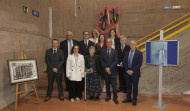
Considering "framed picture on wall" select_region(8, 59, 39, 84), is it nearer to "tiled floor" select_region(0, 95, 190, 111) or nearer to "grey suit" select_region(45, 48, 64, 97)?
"grey suit" select_region(45, 48, 64, 97)

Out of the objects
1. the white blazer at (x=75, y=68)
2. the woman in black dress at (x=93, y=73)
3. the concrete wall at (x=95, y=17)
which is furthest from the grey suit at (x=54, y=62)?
the concrete wall at (x=95, y=17)

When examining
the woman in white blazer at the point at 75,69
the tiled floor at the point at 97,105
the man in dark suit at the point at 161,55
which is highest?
the man in dark suit at the point at 161,55

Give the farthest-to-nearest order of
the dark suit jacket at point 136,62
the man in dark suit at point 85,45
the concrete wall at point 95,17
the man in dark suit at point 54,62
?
the concrete wall at point 95,17 → the man in dark suit at point 85,45 → the man in dark suit at point 54,62 → the dark suit jacket at point 136,62

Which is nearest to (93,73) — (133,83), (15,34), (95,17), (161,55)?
(133,83)

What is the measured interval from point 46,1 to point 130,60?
429cm

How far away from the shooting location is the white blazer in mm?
3642

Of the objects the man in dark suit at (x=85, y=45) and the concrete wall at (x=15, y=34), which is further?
the man in dark suit at (x=85, y=45)

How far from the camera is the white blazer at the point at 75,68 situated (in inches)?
143

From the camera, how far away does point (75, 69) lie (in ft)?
12.1

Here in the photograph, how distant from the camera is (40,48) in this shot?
5191mm

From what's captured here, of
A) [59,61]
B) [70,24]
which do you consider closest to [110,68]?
[59,61]

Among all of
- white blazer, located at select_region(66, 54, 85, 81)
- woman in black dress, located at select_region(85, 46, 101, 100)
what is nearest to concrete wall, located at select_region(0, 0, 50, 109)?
white blazer, located at select_region(66, 54, 85, 81)

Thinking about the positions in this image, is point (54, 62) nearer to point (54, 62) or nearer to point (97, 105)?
point (54, 62)

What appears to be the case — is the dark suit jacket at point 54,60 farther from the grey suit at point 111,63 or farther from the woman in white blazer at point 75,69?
the grey suit at point 111,63
